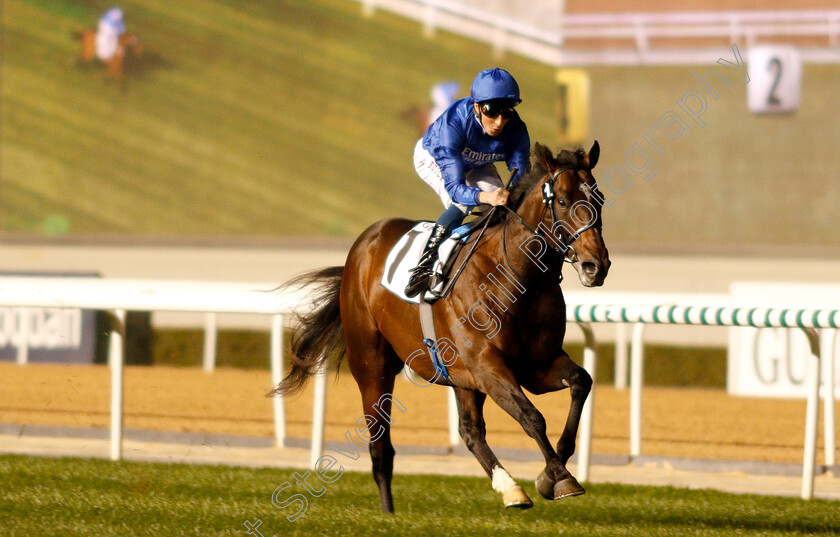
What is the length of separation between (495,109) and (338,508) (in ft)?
5.56

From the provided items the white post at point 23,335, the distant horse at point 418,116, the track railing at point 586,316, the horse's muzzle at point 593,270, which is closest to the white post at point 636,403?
the track railing at point 586,316

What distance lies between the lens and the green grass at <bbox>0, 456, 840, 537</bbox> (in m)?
4.40

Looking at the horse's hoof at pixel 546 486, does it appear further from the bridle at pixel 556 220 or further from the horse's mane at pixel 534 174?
the horse's mane at pixel 534 174

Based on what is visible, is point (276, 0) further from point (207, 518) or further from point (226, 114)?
point (207, 518)

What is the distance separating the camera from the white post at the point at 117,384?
611 cm

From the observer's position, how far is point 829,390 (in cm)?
584

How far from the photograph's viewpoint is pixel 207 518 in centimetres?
455

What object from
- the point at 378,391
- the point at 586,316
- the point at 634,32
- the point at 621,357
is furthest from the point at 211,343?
the point at 634,32

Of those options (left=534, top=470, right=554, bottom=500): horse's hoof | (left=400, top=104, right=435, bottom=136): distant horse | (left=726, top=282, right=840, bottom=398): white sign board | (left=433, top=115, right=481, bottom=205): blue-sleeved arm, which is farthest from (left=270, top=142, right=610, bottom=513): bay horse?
(left=400, top=104, right=435, bottom=136): distant horse

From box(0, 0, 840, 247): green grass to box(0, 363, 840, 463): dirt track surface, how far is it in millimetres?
7495

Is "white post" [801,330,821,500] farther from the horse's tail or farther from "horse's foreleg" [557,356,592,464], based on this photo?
the horse's tail

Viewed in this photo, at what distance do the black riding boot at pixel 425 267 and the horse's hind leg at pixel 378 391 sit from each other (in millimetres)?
485

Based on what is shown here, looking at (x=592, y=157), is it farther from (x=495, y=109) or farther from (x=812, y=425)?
(x=812, y=425)

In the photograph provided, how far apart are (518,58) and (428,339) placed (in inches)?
467
